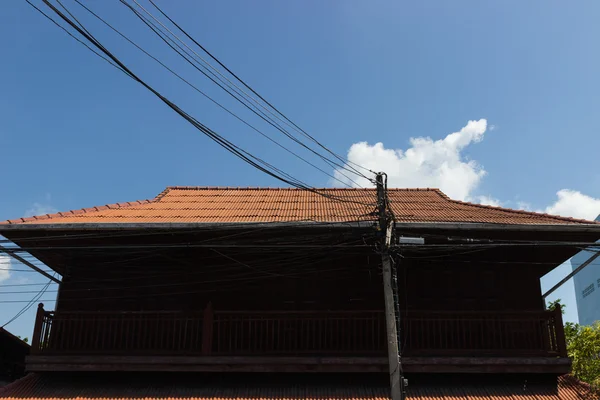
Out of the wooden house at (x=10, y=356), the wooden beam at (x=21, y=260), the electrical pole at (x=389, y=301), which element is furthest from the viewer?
the wooden house at (x=10, y=356)

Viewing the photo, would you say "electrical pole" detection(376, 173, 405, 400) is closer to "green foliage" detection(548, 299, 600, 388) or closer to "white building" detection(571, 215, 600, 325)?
"green foliage" detection(548, 299, 600, 388)

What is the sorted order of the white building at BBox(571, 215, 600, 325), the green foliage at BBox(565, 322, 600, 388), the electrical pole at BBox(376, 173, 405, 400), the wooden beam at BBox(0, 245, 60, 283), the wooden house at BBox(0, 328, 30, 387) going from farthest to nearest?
the white building at BBox(571, 215, 600, 325), the green foliage at BBox(565, 322, 600, 388), the wooden house at BBox(0, 328, 30, 387), the wooden beam at BBox(0, 245, 60, 283), the electrical pole at BBox(376, 173, 405, 400)

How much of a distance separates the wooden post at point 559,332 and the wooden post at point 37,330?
1005cm

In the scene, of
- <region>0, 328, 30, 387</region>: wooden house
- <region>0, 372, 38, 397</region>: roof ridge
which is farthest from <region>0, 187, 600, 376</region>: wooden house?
<region>0, 328, 30, 387</region>: wooden house

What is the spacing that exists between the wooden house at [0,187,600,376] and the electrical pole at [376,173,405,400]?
155 centimetres

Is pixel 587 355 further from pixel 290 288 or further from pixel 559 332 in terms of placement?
pixel 290 288

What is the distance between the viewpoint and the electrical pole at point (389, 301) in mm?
8031

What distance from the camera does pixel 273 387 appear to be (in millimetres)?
10859

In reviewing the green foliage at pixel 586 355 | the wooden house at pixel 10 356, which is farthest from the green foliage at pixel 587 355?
the wooden house at pixel 10 356

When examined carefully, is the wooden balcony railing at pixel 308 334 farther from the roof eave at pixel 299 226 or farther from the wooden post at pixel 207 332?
the roof eave at pixel 299 226

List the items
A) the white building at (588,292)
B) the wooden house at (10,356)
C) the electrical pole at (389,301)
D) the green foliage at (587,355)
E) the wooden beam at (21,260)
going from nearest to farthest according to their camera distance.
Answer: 1. the electrical pole at (389,301)
2. the wooden beam at (21,260)
3. the wooden house at (10,356)
4. the green foliage at (587,355)
5. the white building at (588,292)

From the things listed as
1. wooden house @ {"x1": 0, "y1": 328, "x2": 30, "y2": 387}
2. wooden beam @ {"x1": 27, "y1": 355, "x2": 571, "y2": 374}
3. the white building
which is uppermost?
the white building

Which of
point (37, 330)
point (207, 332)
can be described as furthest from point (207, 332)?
point (37, 330)

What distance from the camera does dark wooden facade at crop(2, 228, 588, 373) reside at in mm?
11453
